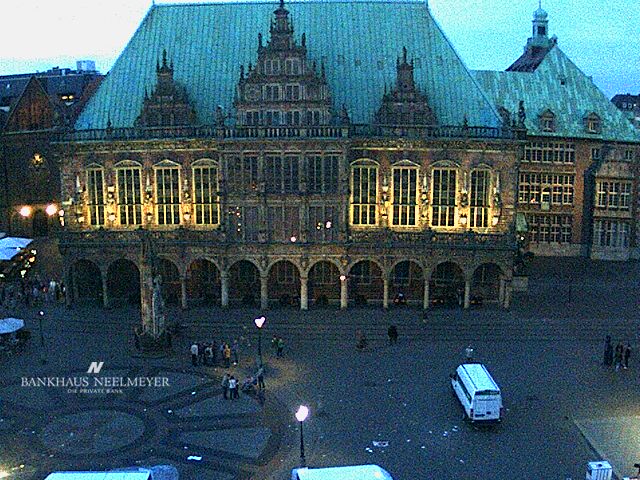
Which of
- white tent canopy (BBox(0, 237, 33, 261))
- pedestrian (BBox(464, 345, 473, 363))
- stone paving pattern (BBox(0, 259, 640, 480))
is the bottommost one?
stone paving pattern (BBox(0, 259, 640, 480))

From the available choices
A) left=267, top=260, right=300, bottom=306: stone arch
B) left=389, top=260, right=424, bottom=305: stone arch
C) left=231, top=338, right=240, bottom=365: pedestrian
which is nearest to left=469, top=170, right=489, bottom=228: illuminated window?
left=389, top=260, right=424, bottom=305: stone arch

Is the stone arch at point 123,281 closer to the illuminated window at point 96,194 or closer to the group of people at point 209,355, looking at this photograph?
the illuminated window at point 96,194

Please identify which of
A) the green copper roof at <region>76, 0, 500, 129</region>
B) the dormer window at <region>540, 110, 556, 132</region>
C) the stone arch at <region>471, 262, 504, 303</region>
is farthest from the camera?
the dormer window at <region>540, 110, 556, 132</region>

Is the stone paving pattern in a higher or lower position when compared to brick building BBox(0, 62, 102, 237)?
lower

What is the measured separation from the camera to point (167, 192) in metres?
57.9

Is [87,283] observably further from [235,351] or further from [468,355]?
[468,355]

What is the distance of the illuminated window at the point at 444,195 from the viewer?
5681 cm

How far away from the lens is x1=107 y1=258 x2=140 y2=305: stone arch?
60.3 metres

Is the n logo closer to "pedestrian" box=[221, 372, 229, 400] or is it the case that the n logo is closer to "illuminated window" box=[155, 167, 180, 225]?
"pedestrian" box=[221, 372, 229, 400]

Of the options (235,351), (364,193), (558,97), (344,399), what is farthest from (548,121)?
(344,399)

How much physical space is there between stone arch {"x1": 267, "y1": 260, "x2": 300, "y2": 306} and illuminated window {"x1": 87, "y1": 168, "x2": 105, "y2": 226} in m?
14.5

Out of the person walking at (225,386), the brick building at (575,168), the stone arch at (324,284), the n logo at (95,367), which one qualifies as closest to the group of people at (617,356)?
the stone arch at (324,284)

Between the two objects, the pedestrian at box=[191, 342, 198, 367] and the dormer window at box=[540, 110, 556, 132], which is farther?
the dormer window at box=[540, 110, 556, 132]

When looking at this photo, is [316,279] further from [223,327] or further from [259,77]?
[259,77]
